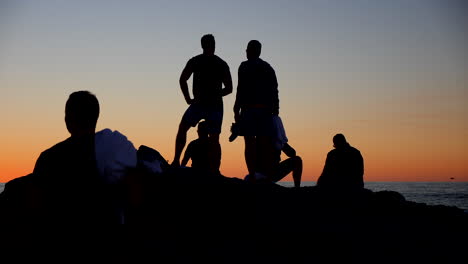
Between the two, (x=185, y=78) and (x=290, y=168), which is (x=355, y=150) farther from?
(x=185, y=78)

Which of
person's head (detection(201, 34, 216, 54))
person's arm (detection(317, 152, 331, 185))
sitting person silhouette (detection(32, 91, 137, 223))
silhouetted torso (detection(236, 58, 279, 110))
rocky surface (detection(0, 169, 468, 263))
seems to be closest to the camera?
sitting person silhouette (detection(32, 91, 137, 223))

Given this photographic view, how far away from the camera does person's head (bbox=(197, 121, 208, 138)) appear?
10020mm

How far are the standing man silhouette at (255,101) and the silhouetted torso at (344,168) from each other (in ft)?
5.86

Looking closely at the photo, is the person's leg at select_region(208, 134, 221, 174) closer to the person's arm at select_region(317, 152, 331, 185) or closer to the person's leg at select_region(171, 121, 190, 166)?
the person's leg at select_region(171, 121, 190, 166)

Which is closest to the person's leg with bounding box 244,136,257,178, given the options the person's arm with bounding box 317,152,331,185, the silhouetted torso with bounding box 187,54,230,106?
the silhouetted torso with bounding box 187,54,230,106

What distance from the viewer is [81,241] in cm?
394

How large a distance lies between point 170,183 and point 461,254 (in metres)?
3.71

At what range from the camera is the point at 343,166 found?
10898 millimetres

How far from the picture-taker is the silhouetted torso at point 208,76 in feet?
31.4

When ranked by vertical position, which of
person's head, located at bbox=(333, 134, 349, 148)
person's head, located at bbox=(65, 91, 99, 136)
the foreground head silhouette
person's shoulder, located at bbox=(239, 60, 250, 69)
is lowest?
person's head, located at bbox=(65, 91, 99, 136)

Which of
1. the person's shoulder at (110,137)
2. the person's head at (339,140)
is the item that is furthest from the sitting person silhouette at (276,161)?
the person's shoulder at (110,137)

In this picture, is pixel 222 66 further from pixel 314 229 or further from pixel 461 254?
pixel 461 254

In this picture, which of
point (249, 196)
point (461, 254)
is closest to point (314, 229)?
point (249, 196)

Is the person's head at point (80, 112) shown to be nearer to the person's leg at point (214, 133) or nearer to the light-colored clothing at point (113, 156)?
the light-colored clothing at point (113, 156)
